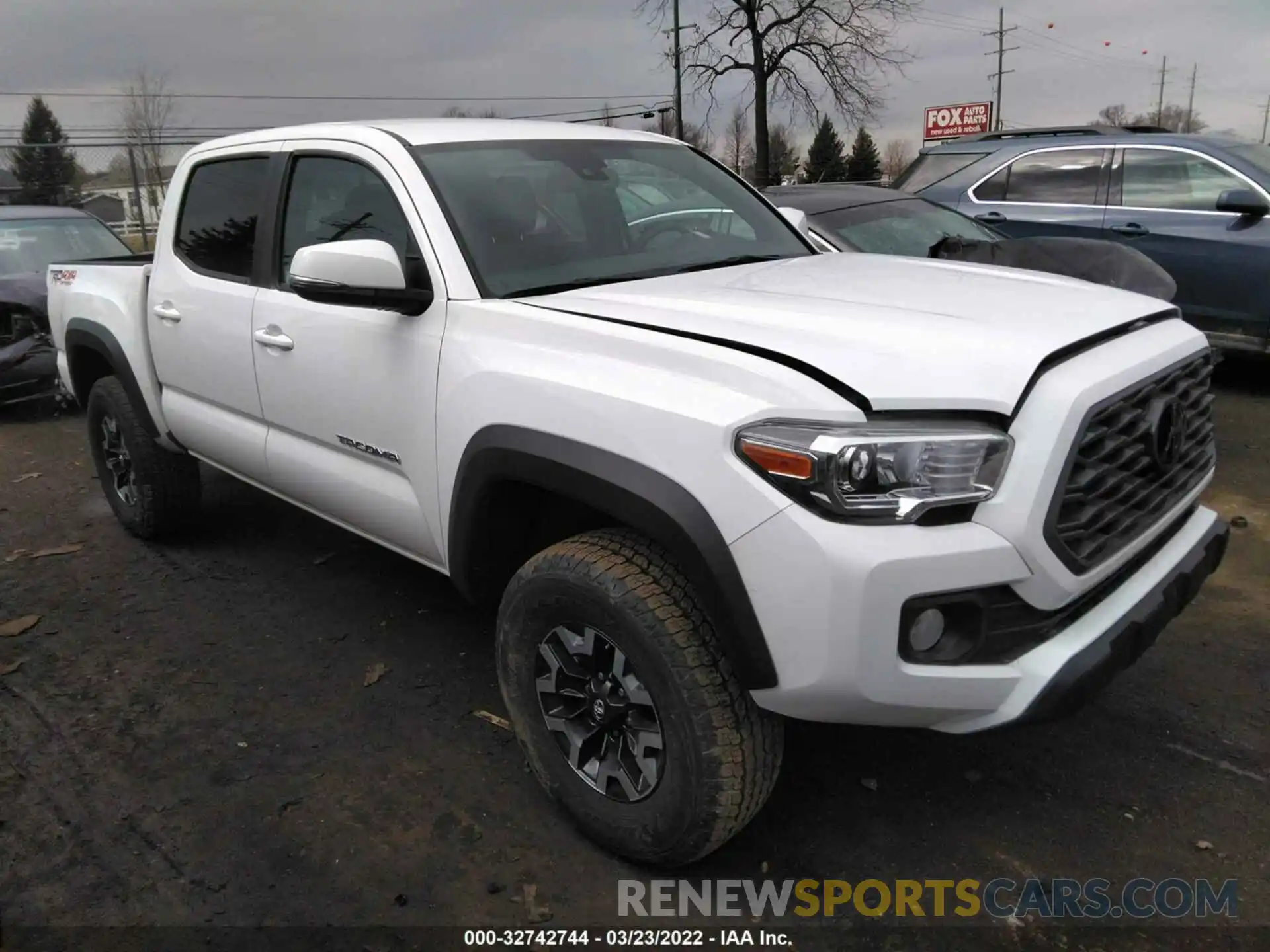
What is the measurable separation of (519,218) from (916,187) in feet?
18.9

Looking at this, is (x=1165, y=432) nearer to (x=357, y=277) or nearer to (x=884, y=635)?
(x=884, y=635)

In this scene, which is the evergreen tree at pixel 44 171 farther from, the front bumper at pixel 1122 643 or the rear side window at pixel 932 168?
the front bumper at pixel 1122 643

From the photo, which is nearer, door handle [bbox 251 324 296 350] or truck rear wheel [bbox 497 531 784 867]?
truck rear wheel [bbox 497 531 784 867]

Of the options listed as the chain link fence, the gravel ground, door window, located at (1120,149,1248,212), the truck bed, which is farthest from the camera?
the chain link fence

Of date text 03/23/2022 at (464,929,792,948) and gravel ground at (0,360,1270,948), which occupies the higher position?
gravel ground at (0,360,1270,948)

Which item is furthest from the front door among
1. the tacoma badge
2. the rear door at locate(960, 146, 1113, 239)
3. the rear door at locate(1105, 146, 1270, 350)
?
the rear door at locate(1105, 146, 1270, 350)

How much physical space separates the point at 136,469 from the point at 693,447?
350 centimetres

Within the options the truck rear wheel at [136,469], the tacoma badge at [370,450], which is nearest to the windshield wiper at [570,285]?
the tacoma badge at [370,450]

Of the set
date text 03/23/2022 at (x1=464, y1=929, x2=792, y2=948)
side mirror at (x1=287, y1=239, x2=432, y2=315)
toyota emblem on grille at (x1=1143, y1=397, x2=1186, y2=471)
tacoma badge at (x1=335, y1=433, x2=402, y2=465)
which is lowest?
date text 03/23/2022 at (x1=464, y1=929, x2=792, y2=948)

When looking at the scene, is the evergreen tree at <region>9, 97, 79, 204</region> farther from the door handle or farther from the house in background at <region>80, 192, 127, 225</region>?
the door handle

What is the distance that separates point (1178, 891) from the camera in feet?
7.86

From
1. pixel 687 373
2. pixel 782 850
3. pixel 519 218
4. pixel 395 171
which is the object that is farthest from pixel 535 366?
pixel 782 850

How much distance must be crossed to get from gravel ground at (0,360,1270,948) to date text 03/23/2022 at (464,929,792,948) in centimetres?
4

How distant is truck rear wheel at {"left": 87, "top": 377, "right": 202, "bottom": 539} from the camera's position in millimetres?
4559
